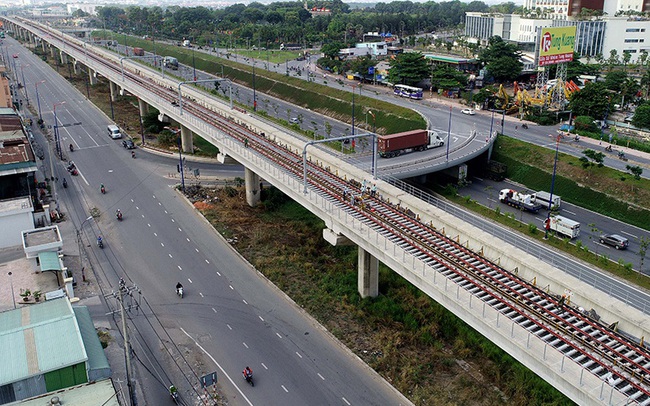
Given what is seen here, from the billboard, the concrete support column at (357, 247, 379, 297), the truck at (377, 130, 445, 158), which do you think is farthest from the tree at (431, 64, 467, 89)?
the concrete support column at (357, 247, 379, 297)

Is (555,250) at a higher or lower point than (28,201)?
lower

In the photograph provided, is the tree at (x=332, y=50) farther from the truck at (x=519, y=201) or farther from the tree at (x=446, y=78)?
the truck at (x=519, y=201)

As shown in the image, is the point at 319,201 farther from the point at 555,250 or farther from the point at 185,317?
the point at 555,250

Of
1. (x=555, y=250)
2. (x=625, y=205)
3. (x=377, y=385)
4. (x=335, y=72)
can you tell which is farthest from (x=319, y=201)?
(x=335, y=72)

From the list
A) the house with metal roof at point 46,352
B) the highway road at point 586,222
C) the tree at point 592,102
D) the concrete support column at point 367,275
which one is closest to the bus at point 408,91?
the tree at point 592,102

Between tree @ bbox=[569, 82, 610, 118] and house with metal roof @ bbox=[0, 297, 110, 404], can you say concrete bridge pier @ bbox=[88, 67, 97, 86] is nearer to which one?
tree @ bbox=[569, 82, 610, 118]

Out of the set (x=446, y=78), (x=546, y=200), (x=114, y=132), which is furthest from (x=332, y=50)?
(x=546, y=200)
